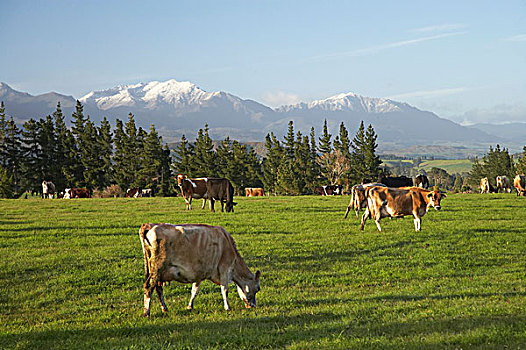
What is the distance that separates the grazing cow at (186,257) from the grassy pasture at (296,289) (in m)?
0.69

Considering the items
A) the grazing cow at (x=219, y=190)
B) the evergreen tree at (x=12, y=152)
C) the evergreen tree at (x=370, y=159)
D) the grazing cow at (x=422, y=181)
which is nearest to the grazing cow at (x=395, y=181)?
the grazing cow at (x=422, y=181)

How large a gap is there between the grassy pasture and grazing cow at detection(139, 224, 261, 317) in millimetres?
692

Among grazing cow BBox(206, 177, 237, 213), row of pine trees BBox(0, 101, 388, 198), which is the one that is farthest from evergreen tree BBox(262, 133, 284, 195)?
grazing cow BBox(206, 177, 237, 213)

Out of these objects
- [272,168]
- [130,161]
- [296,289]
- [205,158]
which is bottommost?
[296,289]

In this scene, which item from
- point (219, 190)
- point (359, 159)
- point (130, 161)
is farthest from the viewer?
point (359, 159)

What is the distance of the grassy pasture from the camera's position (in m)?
8.18

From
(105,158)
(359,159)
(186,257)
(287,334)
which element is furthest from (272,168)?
(287,334)

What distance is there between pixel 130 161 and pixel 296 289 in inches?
3100

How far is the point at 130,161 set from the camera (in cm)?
8738

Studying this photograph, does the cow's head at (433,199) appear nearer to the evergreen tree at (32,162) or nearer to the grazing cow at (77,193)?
the grazing cow at (77,193)

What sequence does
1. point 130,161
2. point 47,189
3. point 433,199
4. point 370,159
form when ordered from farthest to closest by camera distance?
point 370,159
point 130,161
point 47,189
point 433,199

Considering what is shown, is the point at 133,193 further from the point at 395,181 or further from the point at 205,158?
the point at 395,181

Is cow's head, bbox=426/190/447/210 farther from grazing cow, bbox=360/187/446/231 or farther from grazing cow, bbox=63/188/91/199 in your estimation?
grazing cow, bbox=63/188/91/199

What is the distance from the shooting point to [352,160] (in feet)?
331
